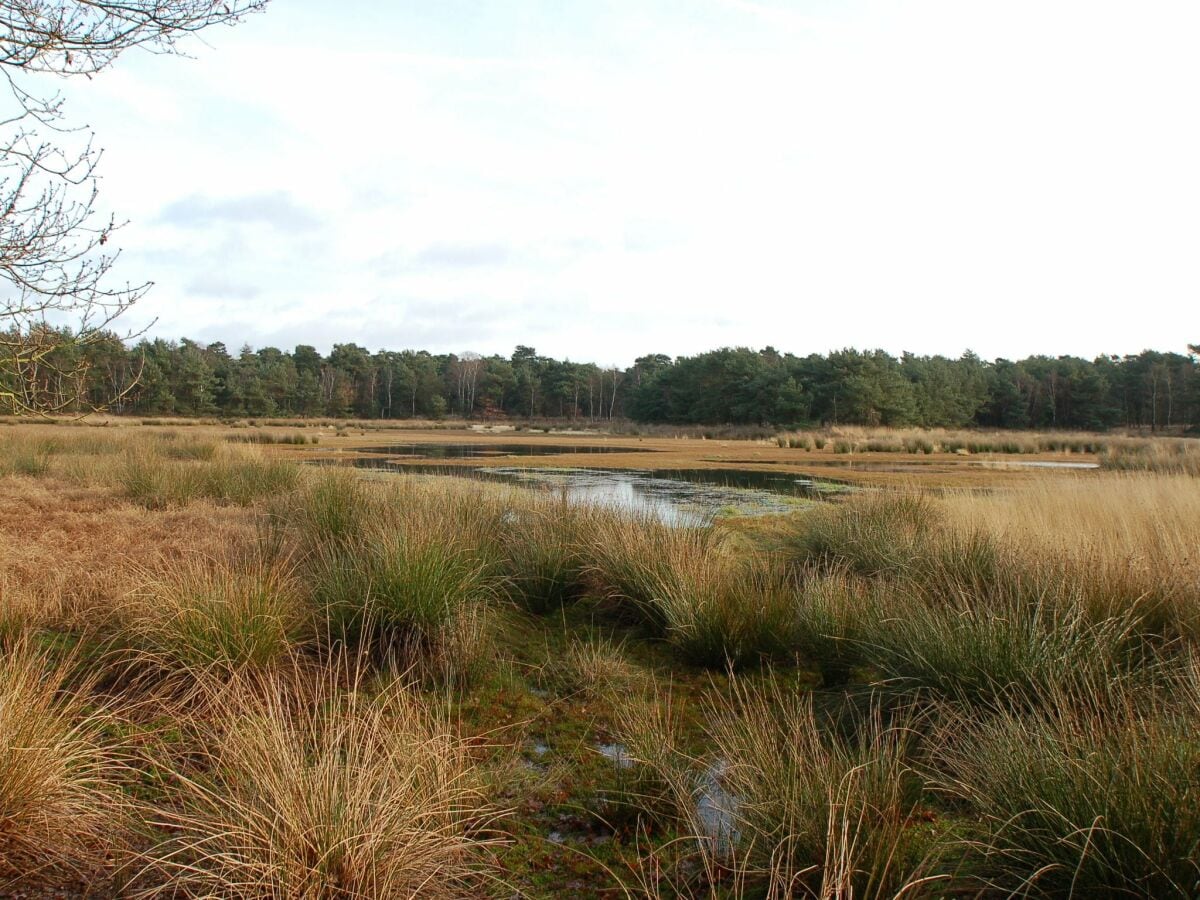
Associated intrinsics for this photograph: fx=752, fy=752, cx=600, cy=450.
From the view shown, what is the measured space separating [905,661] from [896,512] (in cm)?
465

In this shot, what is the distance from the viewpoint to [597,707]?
418cm

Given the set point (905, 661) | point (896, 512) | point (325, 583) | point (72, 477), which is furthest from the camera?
point (72, 477)

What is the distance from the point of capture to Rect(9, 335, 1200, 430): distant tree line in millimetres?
56094

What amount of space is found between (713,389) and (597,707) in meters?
63.2

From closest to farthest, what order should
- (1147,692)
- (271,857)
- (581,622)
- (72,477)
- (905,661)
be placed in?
(271,857) → (1147,692) → (905,661) → (581,622) → (72,477)

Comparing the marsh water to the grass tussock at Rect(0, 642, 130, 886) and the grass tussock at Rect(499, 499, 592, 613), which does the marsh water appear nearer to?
the grass tussock at Rect(499, 499, 592, 613)

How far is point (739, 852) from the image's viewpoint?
261 centimetres

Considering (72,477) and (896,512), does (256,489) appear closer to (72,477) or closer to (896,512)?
(72,477)

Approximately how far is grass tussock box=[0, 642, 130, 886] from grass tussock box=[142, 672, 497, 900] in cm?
23

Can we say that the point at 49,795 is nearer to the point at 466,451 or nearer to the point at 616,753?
the point at 616,753

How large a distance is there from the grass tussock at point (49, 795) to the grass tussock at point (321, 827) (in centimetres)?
23

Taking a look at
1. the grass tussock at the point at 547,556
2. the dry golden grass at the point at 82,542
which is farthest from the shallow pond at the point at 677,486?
the dry golden grass at the point at 82,542

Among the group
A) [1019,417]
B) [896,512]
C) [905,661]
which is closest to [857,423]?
[1019,417]

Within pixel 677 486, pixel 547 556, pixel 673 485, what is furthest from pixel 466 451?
pixel 547 556
